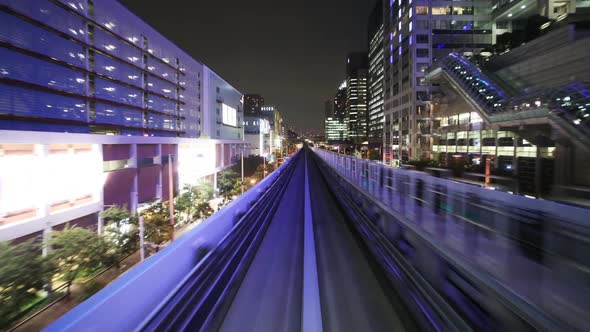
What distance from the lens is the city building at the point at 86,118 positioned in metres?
11.7

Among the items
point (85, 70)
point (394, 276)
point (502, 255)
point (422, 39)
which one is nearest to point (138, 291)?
point (394, 276)

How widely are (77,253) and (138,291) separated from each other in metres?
7.81

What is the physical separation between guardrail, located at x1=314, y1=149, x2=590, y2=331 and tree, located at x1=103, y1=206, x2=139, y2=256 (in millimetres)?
11229

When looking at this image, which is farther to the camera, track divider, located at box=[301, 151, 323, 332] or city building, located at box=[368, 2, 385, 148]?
city building, located at box=[368, 2, 385, 148]

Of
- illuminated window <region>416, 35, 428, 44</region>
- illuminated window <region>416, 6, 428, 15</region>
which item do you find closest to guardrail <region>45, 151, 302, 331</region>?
illuminated window <region>416, 35, 428, 44</region>

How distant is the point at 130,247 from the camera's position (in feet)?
37.9

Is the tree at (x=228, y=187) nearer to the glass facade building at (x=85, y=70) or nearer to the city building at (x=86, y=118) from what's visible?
the city building at (x=86, y=118)

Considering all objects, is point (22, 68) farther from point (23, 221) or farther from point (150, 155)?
point (23, 221)

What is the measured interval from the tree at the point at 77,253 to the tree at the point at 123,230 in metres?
1.69

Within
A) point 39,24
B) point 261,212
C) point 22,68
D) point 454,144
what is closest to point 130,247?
point 261,212

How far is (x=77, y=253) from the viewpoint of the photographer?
26.9ft

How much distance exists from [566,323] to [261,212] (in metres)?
8.06

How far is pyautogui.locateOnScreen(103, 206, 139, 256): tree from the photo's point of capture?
1089 cm

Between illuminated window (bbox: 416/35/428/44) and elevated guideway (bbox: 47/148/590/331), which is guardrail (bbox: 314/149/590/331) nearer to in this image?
elevated guideway (bbox: 47/148/590/331)
